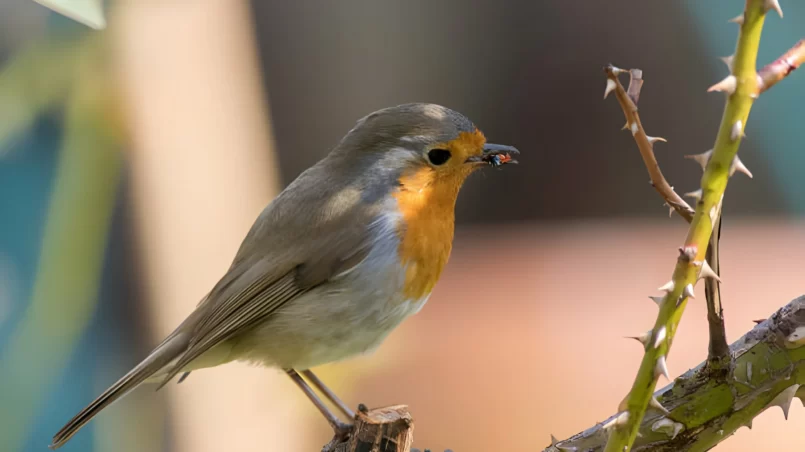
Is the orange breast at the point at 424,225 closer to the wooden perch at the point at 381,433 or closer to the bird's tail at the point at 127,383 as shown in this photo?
the wooden perch at the point at 381,433

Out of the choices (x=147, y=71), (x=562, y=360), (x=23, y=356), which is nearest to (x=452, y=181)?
(x=562, y=360)

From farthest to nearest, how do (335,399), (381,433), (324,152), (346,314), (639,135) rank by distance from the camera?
(324,152), (335,399), (346,314), (381,433), (639,135)

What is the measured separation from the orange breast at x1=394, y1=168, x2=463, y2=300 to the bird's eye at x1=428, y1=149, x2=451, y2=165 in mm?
25

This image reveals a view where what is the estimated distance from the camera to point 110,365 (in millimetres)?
2477

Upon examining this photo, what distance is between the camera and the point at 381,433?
1.28m

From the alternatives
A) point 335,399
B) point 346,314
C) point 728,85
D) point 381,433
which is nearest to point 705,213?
point 728,85

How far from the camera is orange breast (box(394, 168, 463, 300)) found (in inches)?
58.2

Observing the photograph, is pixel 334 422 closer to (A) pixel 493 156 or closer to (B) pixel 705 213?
(A) pixel 493 156

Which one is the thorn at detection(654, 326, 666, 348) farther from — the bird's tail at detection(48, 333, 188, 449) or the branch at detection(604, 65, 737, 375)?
the bird's tail at detection(48, 333, 188, 449)

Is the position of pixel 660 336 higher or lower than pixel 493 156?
lower

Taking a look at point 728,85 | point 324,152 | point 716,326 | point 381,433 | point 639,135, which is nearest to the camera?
point 728,85

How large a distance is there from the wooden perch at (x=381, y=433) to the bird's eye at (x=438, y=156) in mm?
540

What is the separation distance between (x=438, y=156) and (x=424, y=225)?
0.50 ft

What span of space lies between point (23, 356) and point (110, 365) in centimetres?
28
